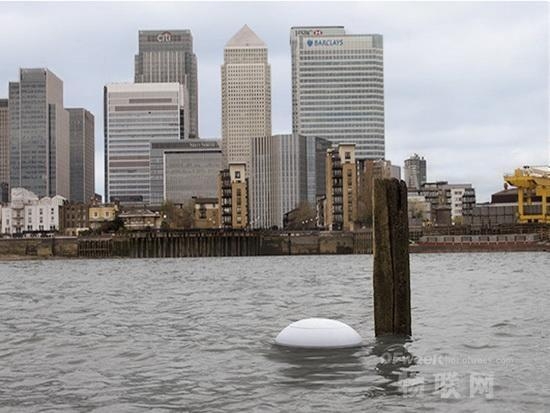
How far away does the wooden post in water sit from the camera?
19.1 m

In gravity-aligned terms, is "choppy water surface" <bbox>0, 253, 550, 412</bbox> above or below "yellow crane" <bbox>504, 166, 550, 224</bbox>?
below

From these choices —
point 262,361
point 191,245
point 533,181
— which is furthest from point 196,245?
point 262,361

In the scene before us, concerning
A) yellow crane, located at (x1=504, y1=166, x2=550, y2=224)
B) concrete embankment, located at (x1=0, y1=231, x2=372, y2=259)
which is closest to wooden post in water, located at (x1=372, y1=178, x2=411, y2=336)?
yellow crane, located at (x1=504, y1=166, x2=550, y2=224)

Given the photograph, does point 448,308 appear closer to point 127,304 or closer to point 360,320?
point 360,320

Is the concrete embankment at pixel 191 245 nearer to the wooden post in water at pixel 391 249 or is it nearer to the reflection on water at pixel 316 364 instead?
the reflection on water at pixel 316 364

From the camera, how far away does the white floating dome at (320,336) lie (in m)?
19.4

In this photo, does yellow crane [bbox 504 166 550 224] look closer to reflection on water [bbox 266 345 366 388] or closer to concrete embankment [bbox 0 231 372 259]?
concrete embankment [bbox 0 231 372 259]

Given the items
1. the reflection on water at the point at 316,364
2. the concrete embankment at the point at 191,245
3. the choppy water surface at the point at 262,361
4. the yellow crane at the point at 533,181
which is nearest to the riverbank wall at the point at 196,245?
the concrete embankment at the point at 191,245

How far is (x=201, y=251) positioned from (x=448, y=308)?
5060 inches

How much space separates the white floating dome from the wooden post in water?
0.84 metres

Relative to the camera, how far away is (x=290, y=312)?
99.5ft

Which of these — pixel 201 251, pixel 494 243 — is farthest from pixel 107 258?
pixel 494 243

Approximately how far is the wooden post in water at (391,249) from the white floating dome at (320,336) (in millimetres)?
837

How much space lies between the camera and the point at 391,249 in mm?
19234
